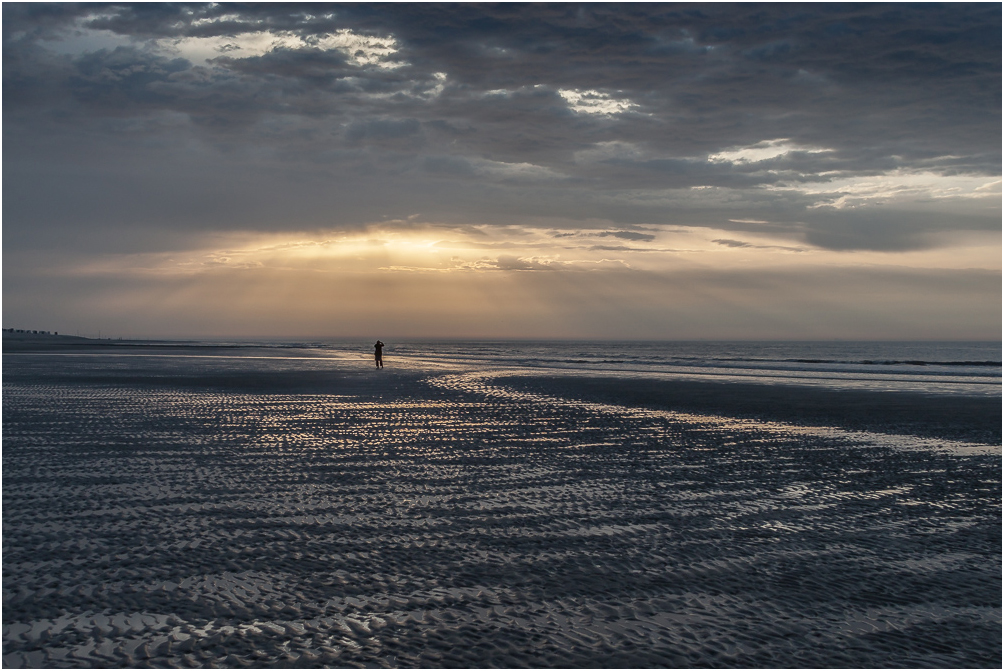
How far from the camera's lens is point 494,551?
23.8 feet

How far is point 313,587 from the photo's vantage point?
613 centimetres

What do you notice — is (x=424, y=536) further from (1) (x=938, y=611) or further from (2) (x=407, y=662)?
(1) (x=938, y=611)

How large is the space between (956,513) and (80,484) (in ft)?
40.3

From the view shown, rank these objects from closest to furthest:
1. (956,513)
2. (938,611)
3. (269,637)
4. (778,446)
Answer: (269,637) < (938,611) < (956,513) < (778,446)

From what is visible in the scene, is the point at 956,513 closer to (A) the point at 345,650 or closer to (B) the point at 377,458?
(A) the point at 345,650

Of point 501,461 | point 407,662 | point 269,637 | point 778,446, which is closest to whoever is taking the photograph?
point 407,662

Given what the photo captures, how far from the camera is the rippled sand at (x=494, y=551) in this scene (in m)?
5.14

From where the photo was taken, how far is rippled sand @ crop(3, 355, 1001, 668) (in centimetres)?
514

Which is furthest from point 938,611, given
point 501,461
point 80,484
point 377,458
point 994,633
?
point 80,484

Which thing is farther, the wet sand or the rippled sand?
the wet sand

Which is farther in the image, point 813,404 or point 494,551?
point 813,404

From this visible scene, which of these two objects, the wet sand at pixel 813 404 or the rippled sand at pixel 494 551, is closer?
the rippled sand at pixel 494 551

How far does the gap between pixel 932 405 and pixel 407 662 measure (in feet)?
81.6

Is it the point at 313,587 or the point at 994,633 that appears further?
the point at 313,587
